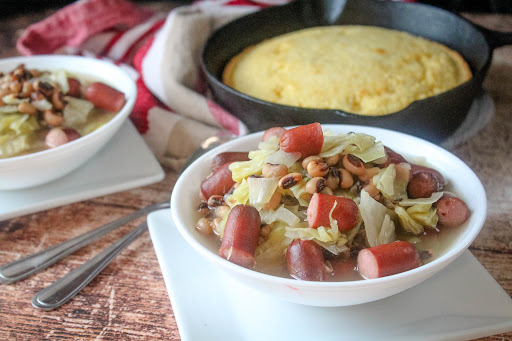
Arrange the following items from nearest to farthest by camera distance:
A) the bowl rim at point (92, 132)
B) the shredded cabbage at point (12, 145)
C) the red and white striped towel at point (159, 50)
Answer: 1. the bowl rim at point (92, 132)
2. the shredded cabbage at point (12, 145)
3. the red and white striped towel at point (159, 50)

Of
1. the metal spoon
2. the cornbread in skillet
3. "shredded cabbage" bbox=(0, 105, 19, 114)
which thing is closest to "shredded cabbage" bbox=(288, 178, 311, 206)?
the metal spoon

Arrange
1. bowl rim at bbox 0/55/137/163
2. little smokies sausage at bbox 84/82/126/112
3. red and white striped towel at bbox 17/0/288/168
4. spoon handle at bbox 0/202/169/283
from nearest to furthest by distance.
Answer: spoon handle at bbox 0/202/169/283
bowl rim at bbox 0/55/137/163
little smokies sausage at bbox 84/82/126/112
red and white striped towel at bbox 17/0/288/168

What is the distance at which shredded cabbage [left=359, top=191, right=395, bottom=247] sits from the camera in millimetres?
1192

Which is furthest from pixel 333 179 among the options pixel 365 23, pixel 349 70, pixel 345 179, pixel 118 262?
pixel 365 23

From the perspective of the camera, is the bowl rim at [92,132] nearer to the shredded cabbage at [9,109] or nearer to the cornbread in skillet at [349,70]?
the shredded cabbage at [9,109]

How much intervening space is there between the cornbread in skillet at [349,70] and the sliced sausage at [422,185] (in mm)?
592

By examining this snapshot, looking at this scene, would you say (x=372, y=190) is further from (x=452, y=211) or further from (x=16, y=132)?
(x=16, y=132)

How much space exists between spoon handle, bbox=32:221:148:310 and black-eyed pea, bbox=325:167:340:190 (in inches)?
26.6

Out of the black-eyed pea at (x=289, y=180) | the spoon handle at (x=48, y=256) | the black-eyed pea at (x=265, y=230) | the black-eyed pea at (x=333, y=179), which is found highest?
the black-eyed pea at (x=289, y=180)

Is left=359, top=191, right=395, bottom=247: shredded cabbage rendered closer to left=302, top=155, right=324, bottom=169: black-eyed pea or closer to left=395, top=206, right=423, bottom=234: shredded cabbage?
left=395, top=206, right=423, bottom=234: shredded cabbage

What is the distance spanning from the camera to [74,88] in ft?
6.61

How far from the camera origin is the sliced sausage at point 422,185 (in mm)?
1308

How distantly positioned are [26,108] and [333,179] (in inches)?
44.8

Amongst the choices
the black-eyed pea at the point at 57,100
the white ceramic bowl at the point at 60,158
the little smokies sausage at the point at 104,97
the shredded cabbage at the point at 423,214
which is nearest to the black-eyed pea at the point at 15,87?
the black-eyed pea at the point at 57,100
